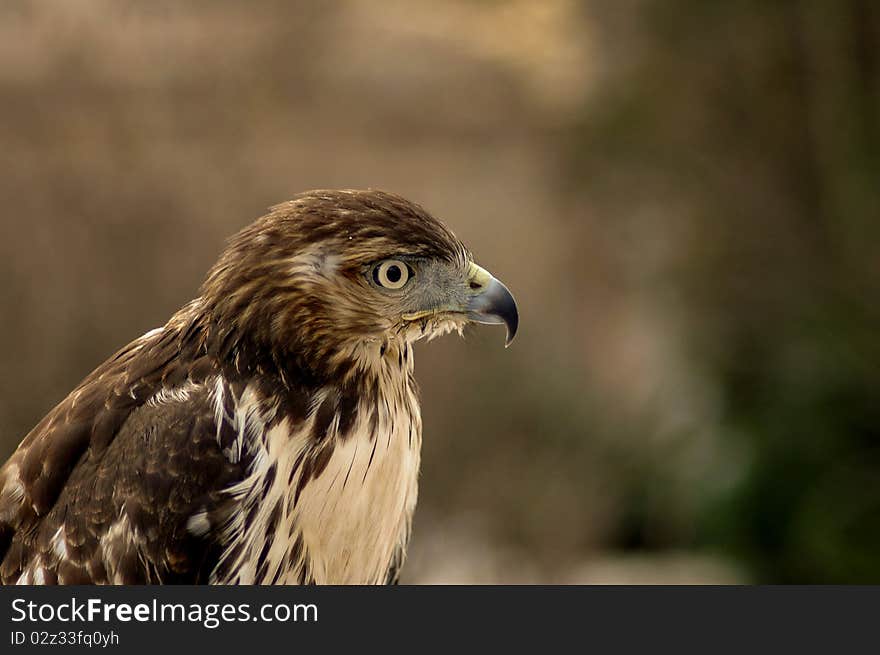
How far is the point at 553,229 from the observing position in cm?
923

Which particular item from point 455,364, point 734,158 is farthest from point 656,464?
point 734,158

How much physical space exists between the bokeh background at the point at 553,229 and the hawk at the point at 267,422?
370 cm

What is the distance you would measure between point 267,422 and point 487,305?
573 mm

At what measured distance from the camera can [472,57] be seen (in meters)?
9.49

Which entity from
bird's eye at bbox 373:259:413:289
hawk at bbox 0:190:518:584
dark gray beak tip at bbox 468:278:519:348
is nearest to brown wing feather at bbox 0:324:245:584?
hawk at bbox 0:190:518:584

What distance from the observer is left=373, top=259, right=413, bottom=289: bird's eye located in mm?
2721

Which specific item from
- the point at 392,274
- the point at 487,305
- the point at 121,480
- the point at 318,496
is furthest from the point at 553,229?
the point at 121,480

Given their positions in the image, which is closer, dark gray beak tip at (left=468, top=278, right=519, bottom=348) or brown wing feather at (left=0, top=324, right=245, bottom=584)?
brown wing feather at (left=0, top=324, right=245, bottom=584)

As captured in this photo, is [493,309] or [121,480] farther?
[493,309]

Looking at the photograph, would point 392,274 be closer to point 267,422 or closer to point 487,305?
point 487,305

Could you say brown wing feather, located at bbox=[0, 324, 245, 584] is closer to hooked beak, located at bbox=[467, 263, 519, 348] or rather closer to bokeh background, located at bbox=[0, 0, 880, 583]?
hooked beak, located at bbox=[467, 263, 519, 348]

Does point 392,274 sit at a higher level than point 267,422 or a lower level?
higher

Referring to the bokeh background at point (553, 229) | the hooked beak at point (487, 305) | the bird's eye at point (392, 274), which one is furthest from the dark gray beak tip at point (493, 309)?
the bokeh background at point (553, 229)

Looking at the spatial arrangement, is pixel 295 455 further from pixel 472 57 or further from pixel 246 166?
pixel 472 57
